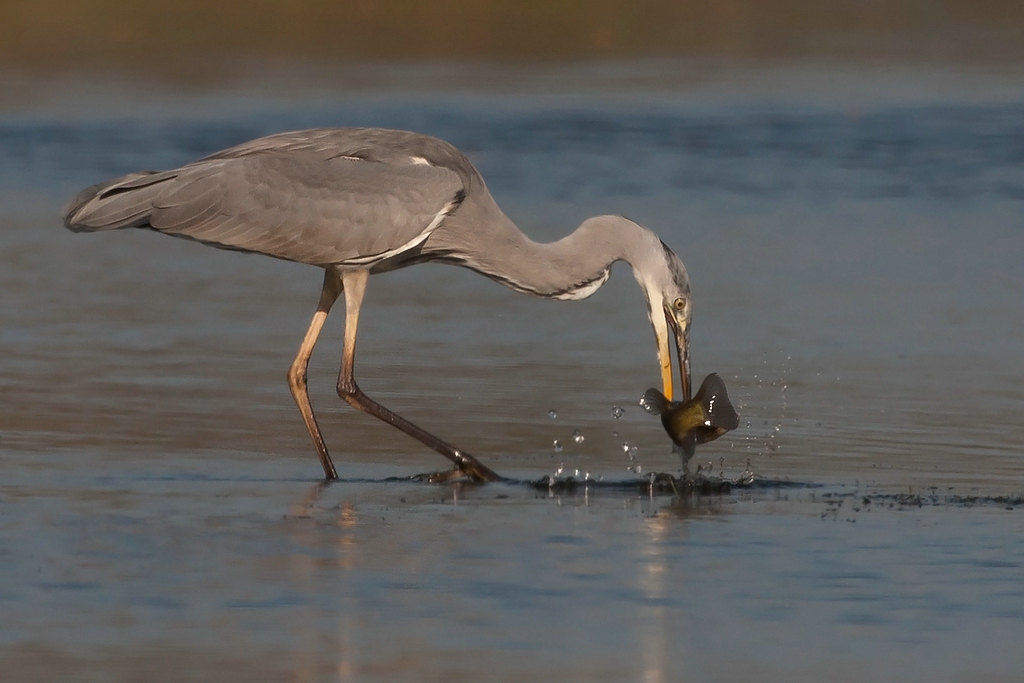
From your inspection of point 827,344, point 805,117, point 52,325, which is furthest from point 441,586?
point 805,117

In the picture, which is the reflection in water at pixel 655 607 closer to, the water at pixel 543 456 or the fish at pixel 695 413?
the water at pixel 543 456

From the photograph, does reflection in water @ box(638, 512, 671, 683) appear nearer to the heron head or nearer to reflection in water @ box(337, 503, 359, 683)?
reflection in water @ box(337, 503, 359, 683)

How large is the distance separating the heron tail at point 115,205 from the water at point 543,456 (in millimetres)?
1107

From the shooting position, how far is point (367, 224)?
9.75m

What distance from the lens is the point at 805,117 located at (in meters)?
24.6

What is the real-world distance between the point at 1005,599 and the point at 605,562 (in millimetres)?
1507

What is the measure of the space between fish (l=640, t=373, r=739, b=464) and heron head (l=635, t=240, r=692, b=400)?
0.24 m

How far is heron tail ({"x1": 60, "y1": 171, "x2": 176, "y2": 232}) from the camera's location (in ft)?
31.7

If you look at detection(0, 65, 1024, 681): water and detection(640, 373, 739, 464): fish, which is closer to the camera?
detection(0, 65, 1024, 681): water

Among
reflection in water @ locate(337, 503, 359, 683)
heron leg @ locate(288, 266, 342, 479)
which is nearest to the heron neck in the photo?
heron leg @ locate(288, 266, 342, 479)

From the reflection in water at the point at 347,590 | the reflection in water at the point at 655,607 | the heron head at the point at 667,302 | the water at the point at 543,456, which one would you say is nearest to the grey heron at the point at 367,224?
the heron head at the point at 667,302

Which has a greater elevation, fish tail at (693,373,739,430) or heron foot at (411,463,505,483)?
fish tail at (693,373,739,430)

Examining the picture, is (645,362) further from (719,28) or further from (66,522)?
(719,28)

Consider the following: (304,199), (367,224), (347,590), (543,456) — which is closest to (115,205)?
(304,199)
